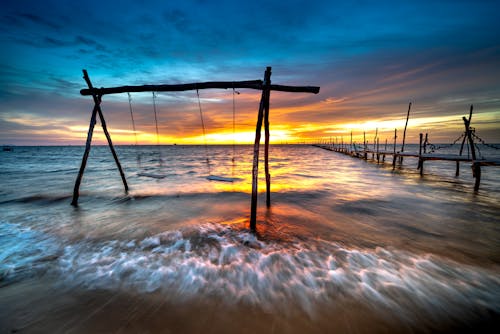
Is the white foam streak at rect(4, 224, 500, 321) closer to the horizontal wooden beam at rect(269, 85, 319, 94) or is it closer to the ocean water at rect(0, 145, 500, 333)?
the ocean water at rect(0, 145, 500, 333)

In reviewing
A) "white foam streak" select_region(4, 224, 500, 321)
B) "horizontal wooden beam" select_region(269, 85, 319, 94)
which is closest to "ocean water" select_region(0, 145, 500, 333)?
"white foam streak" select_region(4, 224, 500, 321)

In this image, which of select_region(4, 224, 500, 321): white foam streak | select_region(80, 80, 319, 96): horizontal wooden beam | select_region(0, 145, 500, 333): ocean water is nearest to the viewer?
select_region(0, 145, 500, 333): ocean water

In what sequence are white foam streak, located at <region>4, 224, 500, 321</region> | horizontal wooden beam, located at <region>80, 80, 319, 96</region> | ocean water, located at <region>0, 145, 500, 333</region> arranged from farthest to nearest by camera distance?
horizontal wooden beam, located at <region>80, 80, 319, 96</region> < white foam streak, located at <region>4, 224, 500, 321</region> < ocean water, located at <region>0, 145, 500, 333</region>

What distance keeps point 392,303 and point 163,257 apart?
4.85m

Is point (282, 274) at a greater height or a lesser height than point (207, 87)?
lesser

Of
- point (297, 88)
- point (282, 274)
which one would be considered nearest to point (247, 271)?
point (282, 274)

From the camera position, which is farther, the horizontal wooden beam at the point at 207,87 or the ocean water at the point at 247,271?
the horizontal wooden beam at the point at 207,87

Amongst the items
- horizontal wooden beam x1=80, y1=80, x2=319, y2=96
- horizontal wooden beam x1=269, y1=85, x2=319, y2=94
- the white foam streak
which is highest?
horizontal wooden beam x1=80, y1=80, x2=319, y2=96

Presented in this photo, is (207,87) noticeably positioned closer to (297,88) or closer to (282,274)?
(297,88)

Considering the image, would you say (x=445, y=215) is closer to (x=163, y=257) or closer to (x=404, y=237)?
(x=404, y=237)

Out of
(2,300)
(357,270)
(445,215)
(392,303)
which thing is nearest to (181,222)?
(2,300)

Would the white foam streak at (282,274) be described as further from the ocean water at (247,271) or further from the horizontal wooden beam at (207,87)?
the horizontal wooden beam at (207,87)

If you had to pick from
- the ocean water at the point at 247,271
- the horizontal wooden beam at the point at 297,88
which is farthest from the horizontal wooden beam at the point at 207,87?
the ocean water at the point at 247,271

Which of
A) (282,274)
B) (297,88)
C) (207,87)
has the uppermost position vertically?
(207,87)
